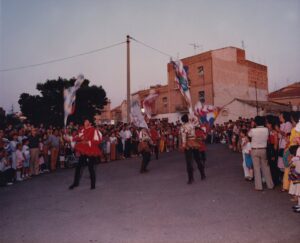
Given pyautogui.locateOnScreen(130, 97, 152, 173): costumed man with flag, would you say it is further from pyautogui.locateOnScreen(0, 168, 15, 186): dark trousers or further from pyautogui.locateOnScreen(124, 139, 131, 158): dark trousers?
pyautogui.locateOnScreen(124, 139, 131, 158): dark trousers

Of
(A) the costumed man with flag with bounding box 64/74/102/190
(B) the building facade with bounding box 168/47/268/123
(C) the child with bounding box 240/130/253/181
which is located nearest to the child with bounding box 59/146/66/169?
(A) the costumed man with flag with bounding box 64/74/102/190

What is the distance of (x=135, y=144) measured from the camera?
689 inches

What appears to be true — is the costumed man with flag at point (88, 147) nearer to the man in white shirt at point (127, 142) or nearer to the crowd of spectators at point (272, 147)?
the crowd of spectators at point (272, 147)

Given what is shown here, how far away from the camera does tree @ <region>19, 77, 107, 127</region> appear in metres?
32.9

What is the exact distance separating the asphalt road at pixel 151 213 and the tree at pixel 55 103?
84.2ft

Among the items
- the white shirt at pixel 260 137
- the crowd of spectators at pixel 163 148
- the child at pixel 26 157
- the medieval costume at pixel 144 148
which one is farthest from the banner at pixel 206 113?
the child at pixel 26 157

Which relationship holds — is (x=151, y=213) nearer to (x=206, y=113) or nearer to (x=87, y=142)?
(x=87, y=142)

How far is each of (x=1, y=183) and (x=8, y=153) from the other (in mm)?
1127

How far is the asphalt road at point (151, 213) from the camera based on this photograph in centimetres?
424

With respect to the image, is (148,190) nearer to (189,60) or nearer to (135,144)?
(135,144)

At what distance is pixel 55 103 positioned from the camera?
34000mm

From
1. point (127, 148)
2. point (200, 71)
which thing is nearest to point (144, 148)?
point (127, 148)

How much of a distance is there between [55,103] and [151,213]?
102 ft

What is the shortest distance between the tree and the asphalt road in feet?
84.2
